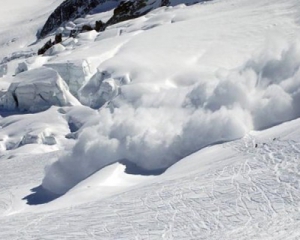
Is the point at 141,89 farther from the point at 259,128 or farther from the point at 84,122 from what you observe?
the point at 259,128

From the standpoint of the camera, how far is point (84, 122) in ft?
77.3

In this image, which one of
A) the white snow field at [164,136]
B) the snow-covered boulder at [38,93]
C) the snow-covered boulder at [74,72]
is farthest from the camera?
the snow-covered boulder at [74,72]

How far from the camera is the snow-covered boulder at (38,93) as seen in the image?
1008 inches

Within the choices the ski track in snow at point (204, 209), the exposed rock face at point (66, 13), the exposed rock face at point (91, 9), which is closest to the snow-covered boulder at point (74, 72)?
the ski track in snow at point (204, 209)

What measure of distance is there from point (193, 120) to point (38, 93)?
12.1m

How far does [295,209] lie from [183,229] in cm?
200

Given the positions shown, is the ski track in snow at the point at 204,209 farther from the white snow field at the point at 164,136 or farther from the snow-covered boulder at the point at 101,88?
the snow-covered boulder at the point at 101,88

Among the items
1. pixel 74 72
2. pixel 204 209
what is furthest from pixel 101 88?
pixel 204 209

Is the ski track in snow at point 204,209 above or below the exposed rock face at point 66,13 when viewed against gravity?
above

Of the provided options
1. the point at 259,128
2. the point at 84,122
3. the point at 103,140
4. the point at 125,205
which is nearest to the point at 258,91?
the point at 259,128

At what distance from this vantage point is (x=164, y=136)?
1567 centimetres

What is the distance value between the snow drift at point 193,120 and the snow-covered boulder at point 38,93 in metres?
7.86

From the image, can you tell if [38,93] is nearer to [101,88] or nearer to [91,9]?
[101,88]

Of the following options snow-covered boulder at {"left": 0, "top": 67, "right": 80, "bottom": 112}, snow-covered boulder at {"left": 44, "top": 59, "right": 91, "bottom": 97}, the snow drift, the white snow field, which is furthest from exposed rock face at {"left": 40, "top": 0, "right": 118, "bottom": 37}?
the snow drift
